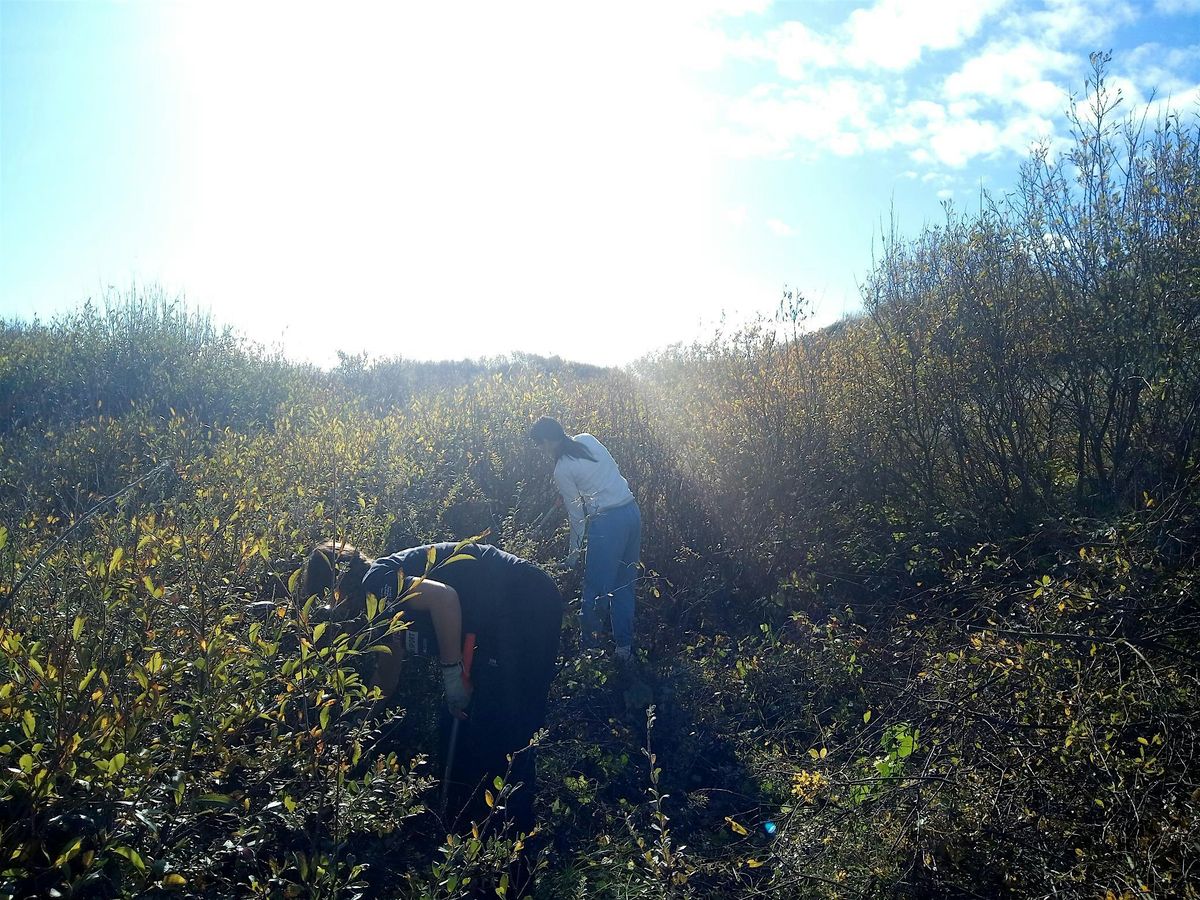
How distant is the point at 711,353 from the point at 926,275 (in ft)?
6.60

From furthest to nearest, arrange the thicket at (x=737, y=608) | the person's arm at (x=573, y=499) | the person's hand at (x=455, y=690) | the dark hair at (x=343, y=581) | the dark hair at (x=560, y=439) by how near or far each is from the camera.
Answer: the person's arm at (x=573, y=499), the dark hair at (x=560, y=439), the person's hand at (x=455, y=690), the dark hair at (x=343, y=581), the thicket at (x=737, y=608)

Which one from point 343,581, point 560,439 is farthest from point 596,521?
point 343,581

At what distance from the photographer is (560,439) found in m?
4.75

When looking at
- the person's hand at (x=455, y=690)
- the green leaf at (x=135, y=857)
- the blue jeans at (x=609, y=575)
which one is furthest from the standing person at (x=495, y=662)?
the green leaf at (x=135, y=857)

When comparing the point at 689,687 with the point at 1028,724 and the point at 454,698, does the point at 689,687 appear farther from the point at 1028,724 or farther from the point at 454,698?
the point at 1028,724

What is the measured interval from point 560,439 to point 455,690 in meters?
1.92

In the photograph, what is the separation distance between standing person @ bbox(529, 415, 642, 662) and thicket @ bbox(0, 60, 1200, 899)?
1.17 feet

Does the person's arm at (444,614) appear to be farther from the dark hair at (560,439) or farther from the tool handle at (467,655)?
the dark hair at (560,439)

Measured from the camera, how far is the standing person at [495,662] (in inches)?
127

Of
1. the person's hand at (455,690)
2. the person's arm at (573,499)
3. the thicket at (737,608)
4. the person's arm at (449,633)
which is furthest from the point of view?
the person's arm at (573,499)

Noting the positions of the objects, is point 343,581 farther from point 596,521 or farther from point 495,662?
point 596,521

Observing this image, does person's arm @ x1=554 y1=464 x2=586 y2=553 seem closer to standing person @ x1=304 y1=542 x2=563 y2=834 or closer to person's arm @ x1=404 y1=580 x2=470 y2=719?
standing person @ x1=304 y1=542 x2=563 y2=834

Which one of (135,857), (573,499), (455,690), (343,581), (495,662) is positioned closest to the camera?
(135,857)

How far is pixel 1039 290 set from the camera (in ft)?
17.0
